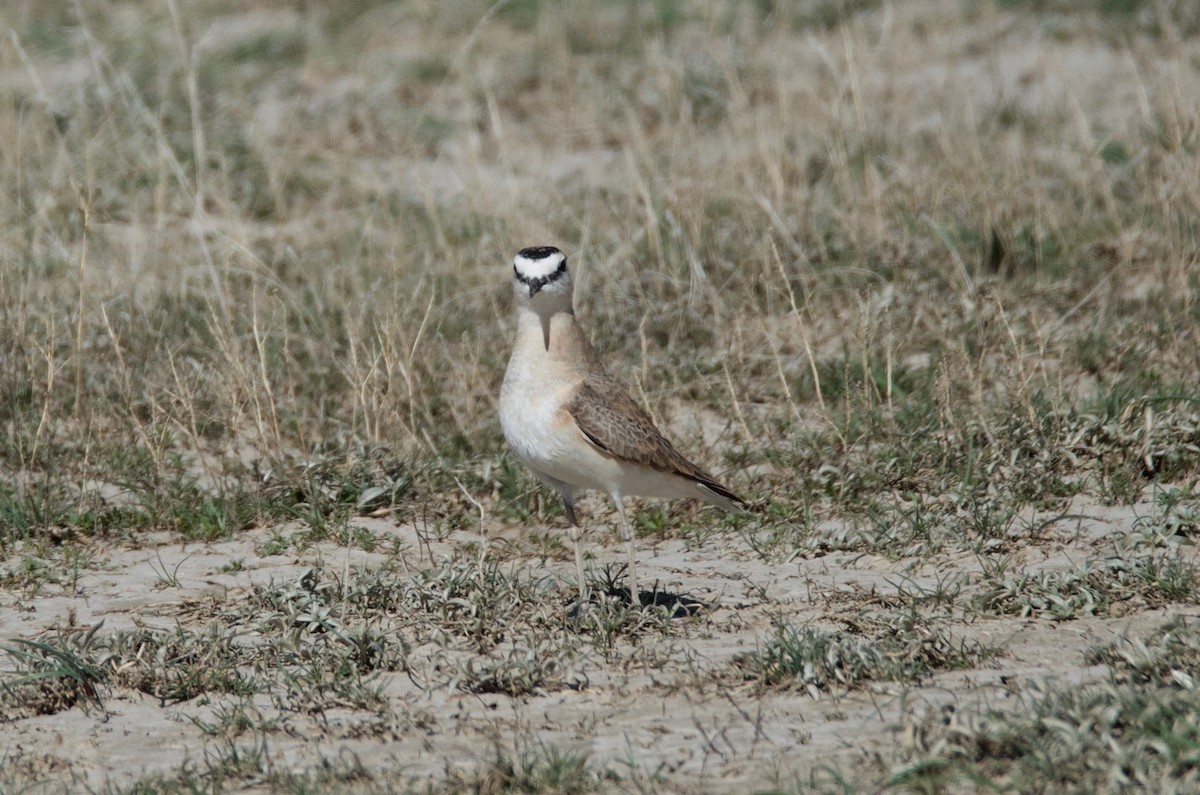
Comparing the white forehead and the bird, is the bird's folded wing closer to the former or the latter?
the bird

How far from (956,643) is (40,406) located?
4.41 m

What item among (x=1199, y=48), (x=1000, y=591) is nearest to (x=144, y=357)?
(x=1000, y=591)

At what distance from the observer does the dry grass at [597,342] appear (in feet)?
15.6

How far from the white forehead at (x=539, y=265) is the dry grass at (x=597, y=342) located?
1123mm

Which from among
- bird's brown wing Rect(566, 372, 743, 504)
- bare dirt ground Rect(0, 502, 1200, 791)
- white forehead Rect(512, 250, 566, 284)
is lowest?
bare dirt ground Rect(0, 502, 1200, 791)

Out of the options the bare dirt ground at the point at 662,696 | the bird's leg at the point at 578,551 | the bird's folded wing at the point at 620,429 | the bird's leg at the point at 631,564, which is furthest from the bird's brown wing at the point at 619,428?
the bare dirt ground at the point at 662,696

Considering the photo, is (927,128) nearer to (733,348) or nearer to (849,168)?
(849,168)

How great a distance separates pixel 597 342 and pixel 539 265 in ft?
8.62

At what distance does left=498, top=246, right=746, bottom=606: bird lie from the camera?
515 centimetres

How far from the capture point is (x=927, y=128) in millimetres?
9844

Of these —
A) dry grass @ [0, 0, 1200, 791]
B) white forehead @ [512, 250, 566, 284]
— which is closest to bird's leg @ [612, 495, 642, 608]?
dry grass @ [0, 0, 1200, 791]

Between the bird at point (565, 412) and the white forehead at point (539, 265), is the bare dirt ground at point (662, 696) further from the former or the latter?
the white forehead at point (539, 265)

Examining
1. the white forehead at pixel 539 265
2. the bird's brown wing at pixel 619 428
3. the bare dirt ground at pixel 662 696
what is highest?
the white forehead at pixel 539 265

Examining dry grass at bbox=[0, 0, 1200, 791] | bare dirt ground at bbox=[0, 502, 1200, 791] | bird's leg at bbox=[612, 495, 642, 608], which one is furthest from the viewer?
bird's leg at bbox=[612, 495, 642, 608]
